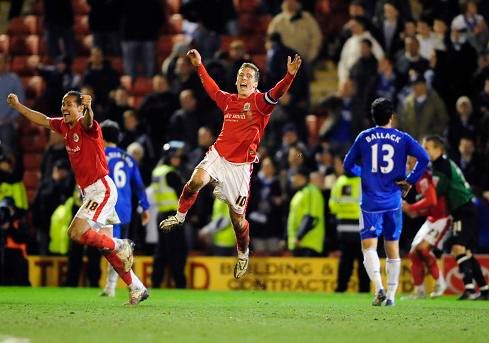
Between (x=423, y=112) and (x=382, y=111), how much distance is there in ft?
21.0

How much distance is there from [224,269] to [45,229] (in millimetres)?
3410

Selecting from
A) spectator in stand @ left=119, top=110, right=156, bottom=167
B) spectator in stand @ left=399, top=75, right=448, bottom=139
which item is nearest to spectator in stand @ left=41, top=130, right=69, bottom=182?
spectator in stand @ left=119, top=110, right=156, bottom=167

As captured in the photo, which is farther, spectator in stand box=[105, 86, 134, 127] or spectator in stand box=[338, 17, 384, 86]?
spectator in stand box=[105, 86, 134, 127]

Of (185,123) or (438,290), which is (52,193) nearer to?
(185,123)

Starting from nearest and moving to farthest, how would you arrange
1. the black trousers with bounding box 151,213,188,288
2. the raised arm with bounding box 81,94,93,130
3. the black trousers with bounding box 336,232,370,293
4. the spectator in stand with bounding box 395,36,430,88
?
the raised arm with bounding box 81,94,93,130 → the black trousers with bounding box 336,232,370,293 → the black trousers with bounding box 151,213,188,288 → the spectator in stand with bounding box 395,36,430,88

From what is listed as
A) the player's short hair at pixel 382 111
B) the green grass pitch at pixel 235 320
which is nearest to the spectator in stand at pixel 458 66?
the green grass pitch at pixel 235 320

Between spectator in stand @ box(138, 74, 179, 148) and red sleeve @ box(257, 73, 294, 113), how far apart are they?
8748mm

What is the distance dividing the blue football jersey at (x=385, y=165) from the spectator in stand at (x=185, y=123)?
315 inches

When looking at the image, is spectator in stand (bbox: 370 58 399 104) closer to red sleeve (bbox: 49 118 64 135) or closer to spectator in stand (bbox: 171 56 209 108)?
spectator in stand (bbox: 171 56 209 108)

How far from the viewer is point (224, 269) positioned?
21.4 meters

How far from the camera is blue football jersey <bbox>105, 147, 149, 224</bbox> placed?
17609 mm

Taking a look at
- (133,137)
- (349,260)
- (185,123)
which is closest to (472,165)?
(349,260)

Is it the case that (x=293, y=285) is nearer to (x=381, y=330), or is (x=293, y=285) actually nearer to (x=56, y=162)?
(x=56, y=162)

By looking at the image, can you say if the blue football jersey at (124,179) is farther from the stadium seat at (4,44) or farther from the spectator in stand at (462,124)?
the stadium seat at (4,44)
